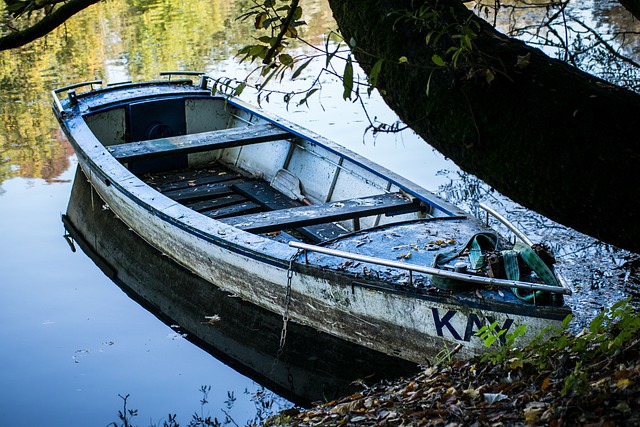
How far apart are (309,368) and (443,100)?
12.8ft

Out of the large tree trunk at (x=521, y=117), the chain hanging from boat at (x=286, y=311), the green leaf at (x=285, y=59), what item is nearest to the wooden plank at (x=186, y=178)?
the chain hanging from boat at (x=286, y=311)

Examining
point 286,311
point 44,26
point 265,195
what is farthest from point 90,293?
point 44,26

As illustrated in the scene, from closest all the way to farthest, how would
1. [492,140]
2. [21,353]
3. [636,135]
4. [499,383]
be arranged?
1. [636,135]
2. [492,140]
3. [499,383]
4. [21,353]

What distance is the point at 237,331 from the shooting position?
677 cm

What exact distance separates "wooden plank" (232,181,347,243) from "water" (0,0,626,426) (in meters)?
1.53

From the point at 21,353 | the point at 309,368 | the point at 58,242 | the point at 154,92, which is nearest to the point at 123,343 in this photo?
the point at 21,353

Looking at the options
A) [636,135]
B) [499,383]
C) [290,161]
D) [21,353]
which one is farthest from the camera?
[290,161]

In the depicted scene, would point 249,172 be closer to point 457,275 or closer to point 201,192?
point 201,192

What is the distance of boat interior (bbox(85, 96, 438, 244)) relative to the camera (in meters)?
6.82

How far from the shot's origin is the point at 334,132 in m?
11.2

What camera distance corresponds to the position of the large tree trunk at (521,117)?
2.37 meters

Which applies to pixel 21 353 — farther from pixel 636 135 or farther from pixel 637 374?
pixel 636 135

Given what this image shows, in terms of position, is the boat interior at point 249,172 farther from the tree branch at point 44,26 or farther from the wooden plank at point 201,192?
the tree branch at point 44,26

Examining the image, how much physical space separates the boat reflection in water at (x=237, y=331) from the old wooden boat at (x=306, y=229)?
0.14 m
